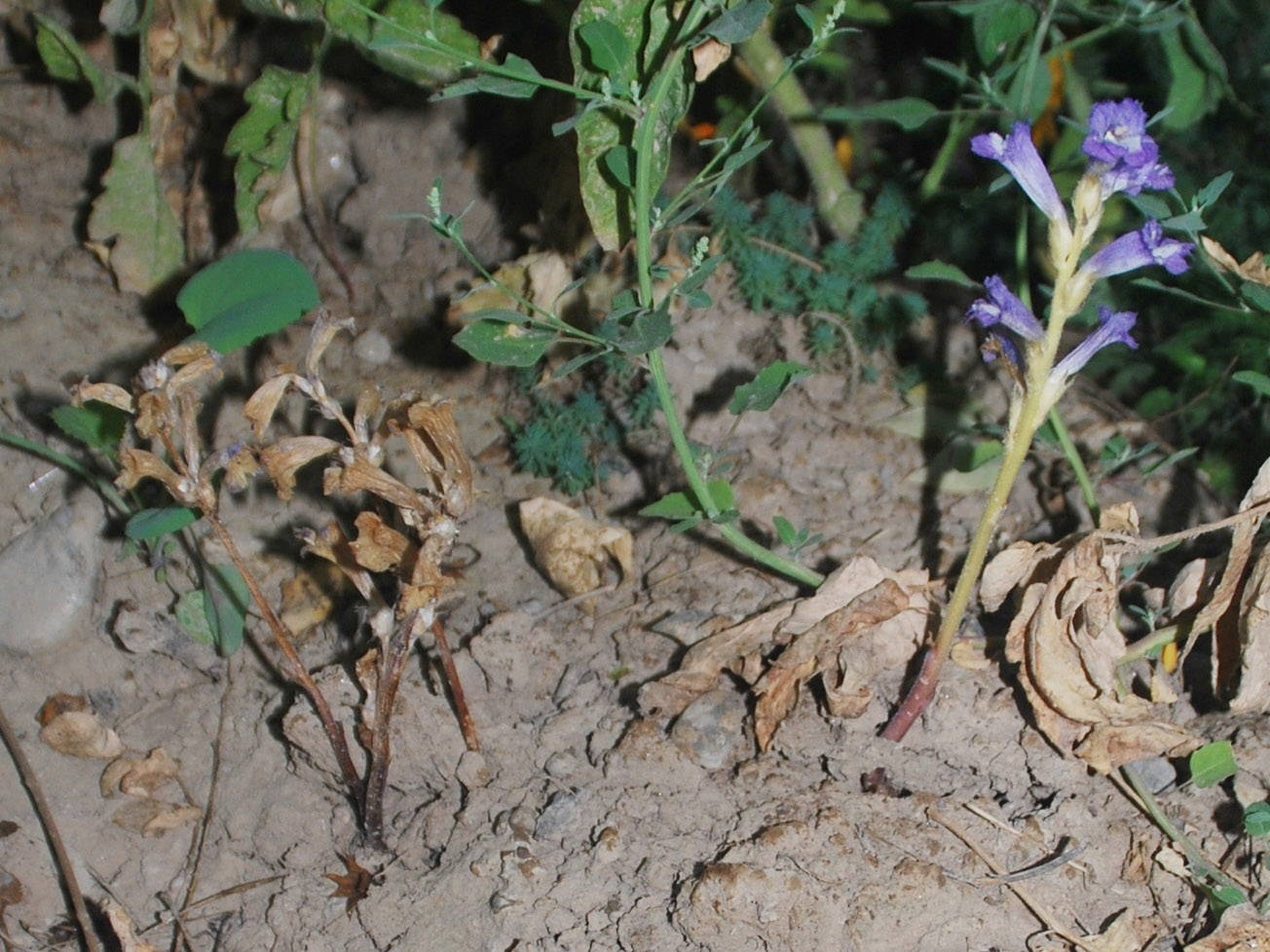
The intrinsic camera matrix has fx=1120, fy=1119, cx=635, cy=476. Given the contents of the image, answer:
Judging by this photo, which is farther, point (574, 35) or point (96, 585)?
point (96, 585)

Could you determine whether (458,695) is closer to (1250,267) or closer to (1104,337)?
(1104,337)

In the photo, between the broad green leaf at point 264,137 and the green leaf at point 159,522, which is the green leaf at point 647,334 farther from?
the broad green leaf at point 264,137

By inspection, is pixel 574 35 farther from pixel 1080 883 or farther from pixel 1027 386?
pixel 1080 883

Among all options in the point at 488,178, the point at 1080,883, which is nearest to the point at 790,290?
the point at 488,178

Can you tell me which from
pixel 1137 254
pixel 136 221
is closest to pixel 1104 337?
pixel 1137 254

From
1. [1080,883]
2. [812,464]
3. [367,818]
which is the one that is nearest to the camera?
[1080,883]
